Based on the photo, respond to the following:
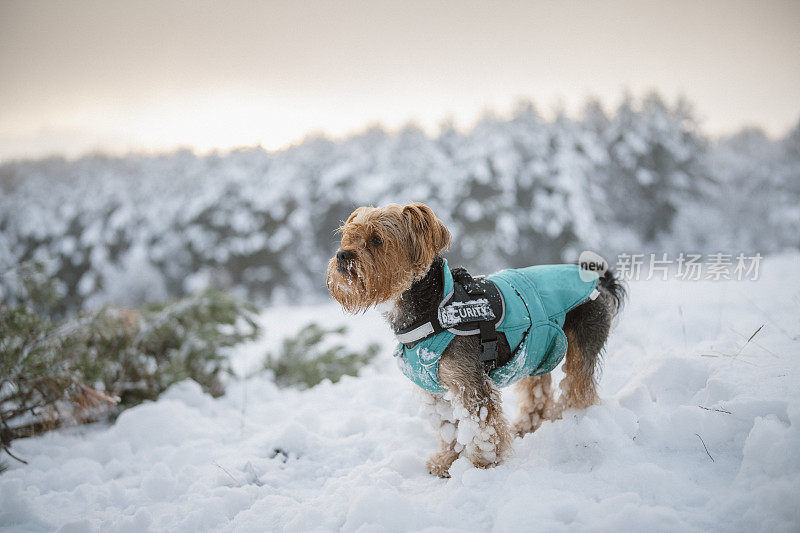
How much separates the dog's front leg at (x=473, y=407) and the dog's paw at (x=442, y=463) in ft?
0.87

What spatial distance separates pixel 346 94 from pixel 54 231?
1517cm

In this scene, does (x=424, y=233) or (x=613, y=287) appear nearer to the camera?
(x=424, y=233)

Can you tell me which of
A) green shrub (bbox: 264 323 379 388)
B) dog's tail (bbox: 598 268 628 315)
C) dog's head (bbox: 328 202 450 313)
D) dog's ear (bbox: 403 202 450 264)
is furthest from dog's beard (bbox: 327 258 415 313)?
green shrub (bbox: 264 323 379 388)

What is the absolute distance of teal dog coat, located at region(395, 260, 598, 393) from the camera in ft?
10.5

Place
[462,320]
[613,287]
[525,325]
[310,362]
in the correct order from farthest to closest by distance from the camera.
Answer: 1. [310,362]
2. [613,287]
3. [525,325]
4. [462,320]

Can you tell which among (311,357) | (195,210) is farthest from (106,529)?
(195,210)

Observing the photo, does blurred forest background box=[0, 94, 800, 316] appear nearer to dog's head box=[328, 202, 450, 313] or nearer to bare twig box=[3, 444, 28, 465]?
bare twig box=[3, 444, 28, 465]

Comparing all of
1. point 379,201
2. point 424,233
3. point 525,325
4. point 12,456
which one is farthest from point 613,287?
point 379,201

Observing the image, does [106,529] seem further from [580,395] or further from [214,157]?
[214,157]

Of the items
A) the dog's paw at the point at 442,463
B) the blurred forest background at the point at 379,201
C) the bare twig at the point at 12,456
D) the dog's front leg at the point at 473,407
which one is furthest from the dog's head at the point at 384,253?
the blurred forest background at the point at 379,201

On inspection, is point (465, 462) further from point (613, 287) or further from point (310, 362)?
point (310, 362)

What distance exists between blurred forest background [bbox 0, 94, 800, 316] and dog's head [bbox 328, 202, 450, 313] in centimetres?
1299

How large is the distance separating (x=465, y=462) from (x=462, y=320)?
1.07 metres

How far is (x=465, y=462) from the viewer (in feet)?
10.3
